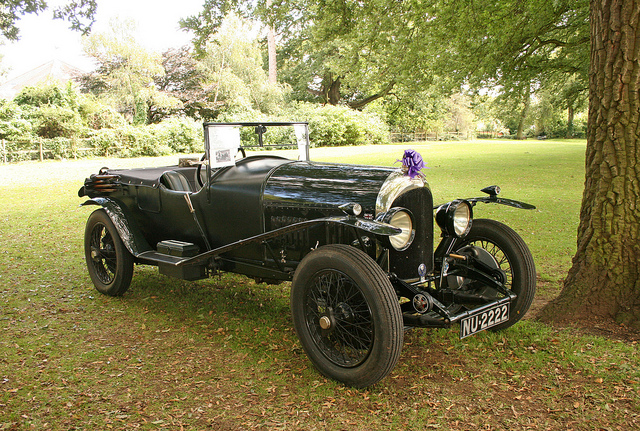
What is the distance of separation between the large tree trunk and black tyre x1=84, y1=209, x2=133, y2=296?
4.00 meters

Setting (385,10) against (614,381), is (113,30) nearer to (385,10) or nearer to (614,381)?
(385,10)

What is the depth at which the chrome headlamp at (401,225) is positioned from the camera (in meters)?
3.21

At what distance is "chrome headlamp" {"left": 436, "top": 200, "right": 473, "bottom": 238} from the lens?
3598 mm

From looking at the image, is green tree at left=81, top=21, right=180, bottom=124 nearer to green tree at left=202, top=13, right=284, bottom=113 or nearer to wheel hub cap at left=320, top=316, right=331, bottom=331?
green tree at left=202, top=13, right=284, bottom=113

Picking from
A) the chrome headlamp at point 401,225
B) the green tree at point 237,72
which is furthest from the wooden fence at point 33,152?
the chrome headlamp at point 401,225

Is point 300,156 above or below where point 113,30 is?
below

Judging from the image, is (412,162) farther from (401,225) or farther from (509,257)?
(509,257)

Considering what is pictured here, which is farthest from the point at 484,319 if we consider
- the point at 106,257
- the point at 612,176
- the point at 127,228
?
the point at 106,257

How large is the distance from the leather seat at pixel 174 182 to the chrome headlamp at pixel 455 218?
2.57m

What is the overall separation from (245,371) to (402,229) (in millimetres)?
1453

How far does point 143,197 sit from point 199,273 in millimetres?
1205

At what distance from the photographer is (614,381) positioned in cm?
303

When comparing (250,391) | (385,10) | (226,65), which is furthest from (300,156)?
(226,65)

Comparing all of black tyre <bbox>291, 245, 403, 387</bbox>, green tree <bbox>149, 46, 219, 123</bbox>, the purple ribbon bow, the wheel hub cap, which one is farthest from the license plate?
green tree <bbox>149, 46, 219, 123</bbox>
